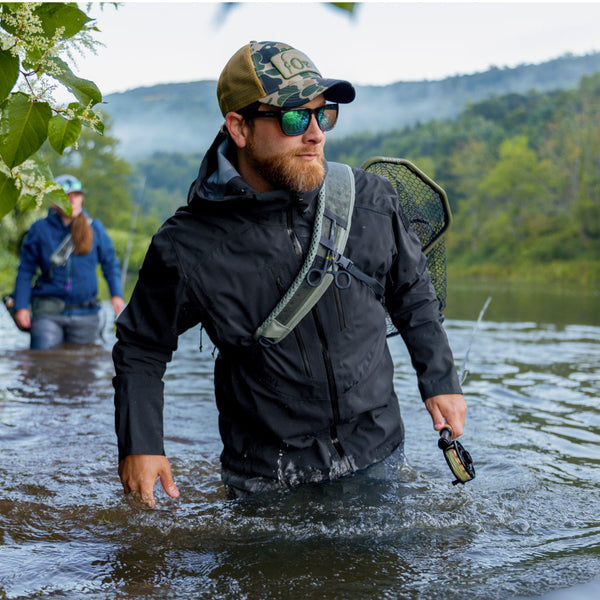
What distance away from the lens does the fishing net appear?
14.4ft

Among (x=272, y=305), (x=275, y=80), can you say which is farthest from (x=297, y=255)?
(x=275, y=80)

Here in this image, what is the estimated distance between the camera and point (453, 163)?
3681 inches

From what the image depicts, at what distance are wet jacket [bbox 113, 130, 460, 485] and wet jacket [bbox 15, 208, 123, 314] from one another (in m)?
6.00

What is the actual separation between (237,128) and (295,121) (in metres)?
0.32

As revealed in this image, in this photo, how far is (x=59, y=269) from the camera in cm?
951

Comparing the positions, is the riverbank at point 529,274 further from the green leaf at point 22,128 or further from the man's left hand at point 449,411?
the green leaf at point 22,128

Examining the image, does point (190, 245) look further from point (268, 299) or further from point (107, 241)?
point (107, 241)

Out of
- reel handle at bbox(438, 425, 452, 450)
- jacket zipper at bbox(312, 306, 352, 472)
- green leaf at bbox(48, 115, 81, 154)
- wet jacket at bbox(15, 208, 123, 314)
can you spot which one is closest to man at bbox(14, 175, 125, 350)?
wet jacket at bbox(15, 208, 123, 314)

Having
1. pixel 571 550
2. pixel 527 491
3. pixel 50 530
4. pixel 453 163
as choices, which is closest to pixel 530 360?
pixel 527 491

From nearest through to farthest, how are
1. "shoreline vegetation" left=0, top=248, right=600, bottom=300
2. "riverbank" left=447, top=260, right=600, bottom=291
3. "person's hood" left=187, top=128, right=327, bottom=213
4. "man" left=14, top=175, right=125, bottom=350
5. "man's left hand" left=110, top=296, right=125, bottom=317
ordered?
"person's hood" left=187, top=128, right=327, bottom=213, "man" left=14, top=175, right=125, bottom=350, "man's left hand" left=110, top=296, right=125, bottom=317, "shoreline vegetation" left=0, top=248, right=600, bottom=300, "riverbank" left=447, top=260, right=600, bottom=291

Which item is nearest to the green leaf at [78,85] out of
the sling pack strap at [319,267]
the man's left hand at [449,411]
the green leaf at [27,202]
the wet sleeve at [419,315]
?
the green leaf at [27,202]

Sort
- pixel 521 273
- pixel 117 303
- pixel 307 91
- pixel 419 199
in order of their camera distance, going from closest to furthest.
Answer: pixel 307 91 < pixel 419 199 < pixel 117 303 < pixel 521 273

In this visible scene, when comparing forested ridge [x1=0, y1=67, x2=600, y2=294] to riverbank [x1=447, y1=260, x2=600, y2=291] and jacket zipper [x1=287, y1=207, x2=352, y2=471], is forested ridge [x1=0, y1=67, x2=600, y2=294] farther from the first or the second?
jacket zipper [x1=287, y1=207, x2=352, y2=471]

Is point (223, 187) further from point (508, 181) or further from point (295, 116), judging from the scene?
point (508, 181)
